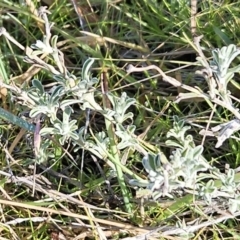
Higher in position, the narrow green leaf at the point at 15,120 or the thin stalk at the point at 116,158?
the narrow green leaf at the point at 15,120

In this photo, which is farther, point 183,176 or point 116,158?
point 116,158

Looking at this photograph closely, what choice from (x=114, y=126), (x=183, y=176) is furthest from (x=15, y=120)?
(x=183, y=176)

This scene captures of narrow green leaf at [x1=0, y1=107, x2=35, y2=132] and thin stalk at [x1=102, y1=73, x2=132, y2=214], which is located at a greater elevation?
narrow green leaf at [x1=0, y1=107, x2=35, y2=132]

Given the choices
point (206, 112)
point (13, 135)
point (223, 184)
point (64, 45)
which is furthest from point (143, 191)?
point (64, 45)

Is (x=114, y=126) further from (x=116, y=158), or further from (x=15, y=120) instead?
(x=15, y=120)

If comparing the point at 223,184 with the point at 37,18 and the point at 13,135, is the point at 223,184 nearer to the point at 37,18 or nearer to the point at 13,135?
the point at 13,135

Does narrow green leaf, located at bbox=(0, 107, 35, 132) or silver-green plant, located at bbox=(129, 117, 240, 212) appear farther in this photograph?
narrow green leaf, located at bbox=(0, 107, 35, 132)

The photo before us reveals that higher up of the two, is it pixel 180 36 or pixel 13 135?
pixel 180 36

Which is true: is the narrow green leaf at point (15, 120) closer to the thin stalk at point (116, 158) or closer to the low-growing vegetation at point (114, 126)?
the low-growing vegetation at point (114, 126)

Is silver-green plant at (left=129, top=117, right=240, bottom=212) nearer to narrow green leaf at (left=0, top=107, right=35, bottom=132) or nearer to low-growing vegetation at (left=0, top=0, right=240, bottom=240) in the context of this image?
low-growing vegetation at (left=0, top=0, right=240, bottom=240)

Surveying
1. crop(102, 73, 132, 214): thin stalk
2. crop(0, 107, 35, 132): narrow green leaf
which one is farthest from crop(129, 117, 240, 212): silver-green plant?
crop(0, 107, 35, 132): narrow green leaf

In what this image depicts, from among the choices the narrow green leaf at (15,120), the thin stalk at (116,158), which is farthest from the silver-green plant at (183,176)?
the narrow green leaf at (15,120)
